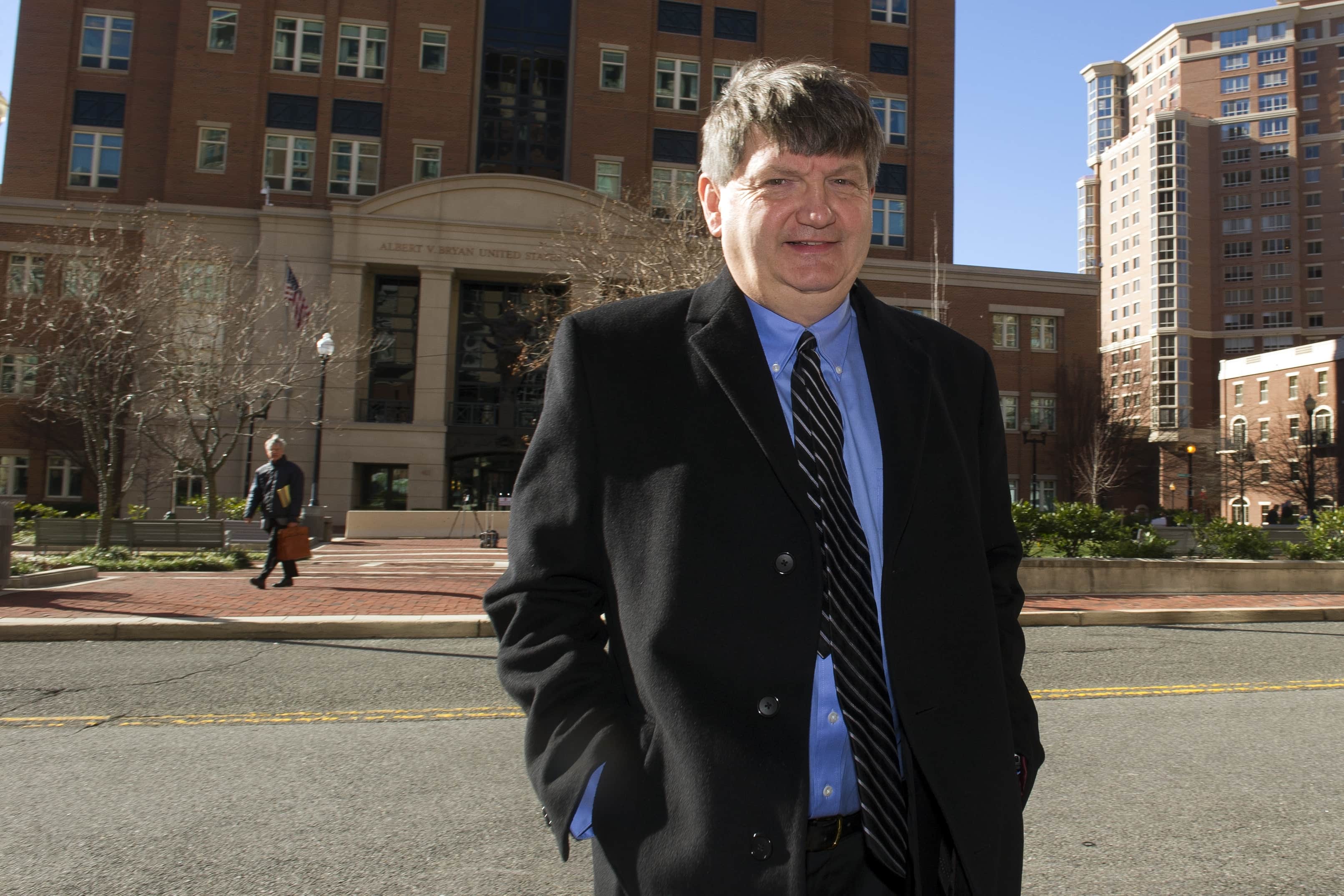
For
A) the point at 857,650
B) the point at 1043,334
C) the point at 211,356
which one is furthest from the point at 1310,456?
the point at 857,650

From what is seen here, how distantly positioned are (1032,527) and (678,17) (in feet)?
109

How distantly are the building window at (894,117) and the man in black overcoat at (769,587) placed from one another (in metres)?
43.7

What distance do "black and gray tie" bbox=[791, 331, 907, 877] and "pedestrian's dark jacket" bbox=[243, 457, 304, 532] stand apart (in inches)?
475

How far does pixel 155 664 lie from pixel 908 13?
45.5 m

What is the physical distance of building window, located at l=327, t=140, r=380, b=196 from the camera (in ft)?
123

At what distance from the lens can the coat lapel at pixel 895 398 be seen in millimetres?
1767

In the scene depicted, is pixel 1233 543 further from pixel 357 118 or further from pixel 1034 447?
pixel 357 118

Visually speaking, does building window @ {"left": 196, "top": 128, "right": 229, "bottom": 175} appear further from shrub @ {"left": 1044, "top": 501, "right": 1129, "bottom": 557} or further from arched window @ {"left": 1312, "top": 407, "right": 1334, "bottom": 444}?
arched window @ {"left": 1312, "top": 407, "right": 1334, "bottom": 444}

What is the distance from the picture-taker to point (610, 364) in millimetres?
1852

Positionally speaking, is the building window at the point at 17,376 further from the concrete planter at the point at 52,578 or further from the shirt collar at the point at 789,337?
the shirt collar at the point at 789,337

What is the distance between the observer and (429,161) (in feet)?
125

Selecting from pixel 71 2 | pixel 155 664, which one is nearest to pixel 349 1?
pixel 71 2

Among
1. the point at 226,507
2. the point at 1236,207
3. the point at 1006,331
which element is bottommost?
the point at 226,507

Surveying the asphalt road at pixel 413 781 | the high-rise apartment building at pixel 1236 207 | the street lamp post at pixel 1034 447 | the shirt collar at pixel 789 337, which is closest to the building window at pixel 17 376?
the asphalt road at pixel 413 781
